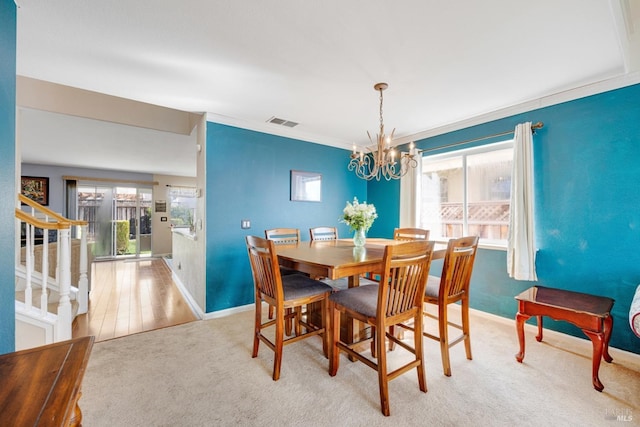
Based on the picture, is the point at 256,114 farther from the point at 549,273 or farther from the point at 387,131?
the point at 549,273

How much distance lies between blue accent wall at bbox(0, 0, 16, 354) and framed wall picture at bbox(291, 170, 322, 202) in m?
2.63

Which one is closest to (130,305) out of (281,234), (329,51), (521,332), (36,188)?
(281,234)

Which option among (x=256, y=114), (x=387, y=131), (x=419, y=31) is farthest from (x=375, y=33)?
(x=387, y=131)

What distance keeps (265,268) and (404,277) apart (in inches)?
39.0

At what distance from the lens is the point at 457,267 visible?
198cm

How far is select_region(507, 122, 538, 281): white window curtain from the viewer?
8.50 ft

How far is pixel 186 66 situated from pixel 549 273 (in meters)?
3.84

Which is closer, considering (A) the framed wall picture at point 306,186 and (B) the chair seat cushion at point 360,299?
(B) the chair seat cushion at point 360,299

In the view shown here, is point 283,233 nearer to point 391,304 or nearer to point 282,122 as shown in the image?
point 282,122

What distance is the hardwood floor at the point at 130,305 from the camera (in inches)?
108

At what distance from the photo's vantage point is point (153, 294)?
3.91m

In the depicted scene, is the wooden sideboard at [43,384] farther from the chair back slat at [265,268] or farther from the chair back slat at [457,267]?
the chair back slat at [457,267]

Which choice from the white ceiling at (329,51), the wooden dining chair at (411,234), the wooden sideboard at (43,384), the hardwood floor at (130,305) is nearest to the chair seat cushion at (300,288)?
the wooden sideboard at (43,384)

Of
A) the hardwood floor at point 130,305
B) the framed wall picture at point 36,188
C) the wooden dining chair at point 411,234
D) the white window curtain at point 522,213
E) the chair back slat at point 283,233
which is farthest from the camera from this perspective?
the framed wall picture at point 36,188
